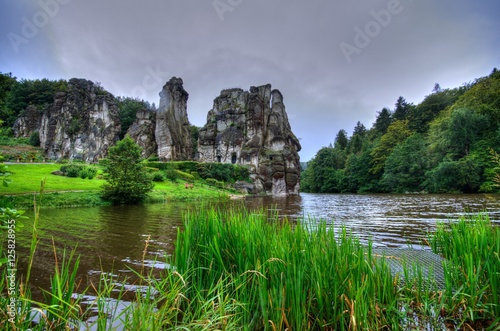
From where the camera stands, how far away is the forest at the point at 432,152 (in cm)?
4709

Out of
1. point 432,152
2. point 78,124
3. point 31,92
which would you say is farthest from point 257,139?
point 31,92

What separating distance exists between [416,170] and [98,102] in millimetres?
80011

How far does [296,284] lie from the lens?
314 cm

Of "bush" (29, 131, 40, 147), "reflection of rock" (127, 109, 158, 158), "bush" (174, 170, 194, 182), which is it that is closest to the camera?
"bush" (174, 170, 194, 182)

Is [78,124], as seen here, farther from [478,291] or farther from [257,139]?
[478,291]

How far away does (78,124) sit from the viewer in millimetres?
75875

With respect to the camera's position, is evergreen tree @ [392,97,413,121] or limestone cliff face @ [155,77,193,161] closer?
limestone cliff face @ [155,77,193,161]

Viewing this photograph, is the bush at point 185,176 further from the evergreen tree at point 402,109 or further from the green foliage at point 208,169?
the evergreen tree at point 402,109

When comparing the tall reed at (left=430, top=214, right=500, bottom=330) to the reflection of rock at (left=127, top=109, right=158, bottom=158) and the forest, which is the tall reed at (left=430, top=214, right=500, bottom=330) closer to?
the forest

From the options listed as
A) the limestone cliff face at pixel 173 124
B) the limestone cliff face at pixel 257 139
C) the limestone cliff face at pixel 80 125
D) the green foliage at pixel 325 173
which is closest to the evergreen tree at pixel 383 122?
the green foliage at pixel 325 173

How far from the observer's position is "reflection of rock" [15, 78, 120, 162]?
72.2m

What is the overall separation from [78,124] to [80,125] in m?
0.87

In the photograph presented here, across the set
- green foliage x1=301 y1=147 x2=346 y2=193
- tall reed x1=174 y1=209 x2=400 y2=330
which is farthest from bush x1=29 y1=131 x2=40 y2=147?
tall reed x1=174 y1=209 x2=400 y2=330

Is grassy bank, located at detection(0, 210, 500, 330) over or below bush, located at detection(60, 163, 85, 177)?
below
